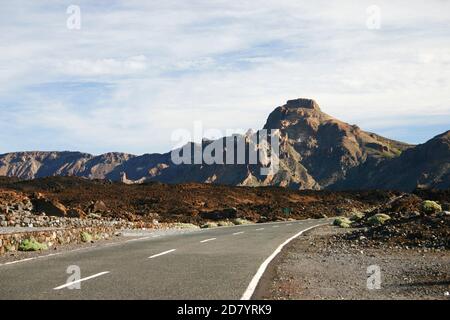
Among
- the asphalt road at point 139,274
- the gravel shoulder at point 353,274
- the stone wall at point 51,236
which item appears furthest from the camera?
the stone wall at point 51,236

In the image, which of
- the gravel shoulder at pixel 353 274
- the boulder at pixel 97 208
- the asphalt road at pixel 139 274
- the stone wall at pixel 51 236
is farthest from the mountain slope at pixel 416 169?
the asphalt road at pixel 139 274

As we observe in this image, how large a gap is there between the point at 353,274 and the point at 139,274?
4683 millimetres

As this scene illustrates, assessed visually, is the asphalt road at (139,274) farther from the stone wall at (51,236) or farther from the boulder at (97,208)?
the boulder at (97,208)

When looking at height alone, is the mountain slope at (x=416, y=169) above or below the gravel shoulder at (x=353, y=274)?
below

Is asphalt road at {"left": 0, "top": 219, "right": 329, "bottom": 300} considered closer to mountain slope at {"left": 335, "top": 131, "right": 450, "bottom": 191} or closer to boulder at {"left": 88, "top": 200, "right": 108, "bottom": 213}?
boulder at {"left": 88, "top": 200, "right": 108, "bottom": 213}

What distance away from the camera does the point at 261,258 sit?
14883 mm

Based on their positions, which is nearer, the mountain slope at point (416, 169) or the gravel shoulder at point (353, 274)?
the gravel shoulder at point (353, 274)

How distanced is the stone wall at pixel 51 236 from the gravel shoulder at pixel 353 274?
28.1ft

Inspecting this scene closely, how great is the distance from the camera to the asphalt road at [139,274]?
9117mm

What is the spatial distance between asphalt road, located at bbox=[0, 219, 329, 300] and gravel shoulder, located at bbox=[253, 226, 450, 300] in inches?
27.0

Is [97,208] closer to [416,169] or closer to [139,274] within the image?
[139,274]

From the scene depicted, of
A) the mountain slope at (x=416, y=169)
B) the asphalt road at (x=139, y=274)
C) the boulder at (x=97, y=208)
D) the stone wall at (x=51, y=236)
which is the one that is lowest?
the mountain slope at (x=416, y=169)
